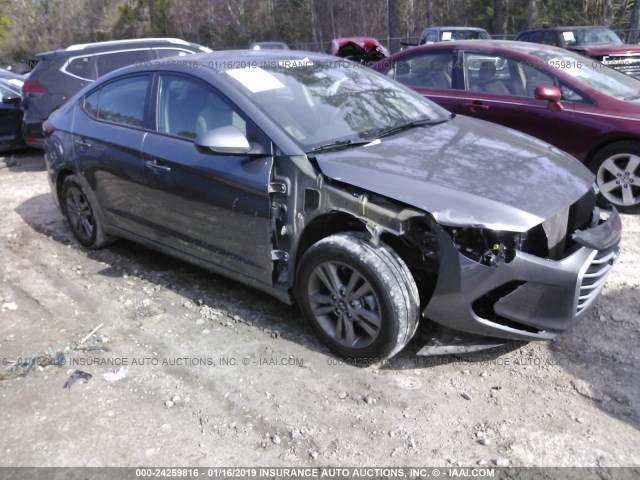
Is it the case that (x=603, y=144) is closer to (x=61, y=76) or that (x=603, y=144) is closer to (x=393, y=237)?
(x=393, y=237)

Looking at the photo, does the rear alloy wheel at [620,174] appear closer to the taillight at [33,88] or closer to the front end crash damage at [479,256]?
the front end crash damage at [479,256]

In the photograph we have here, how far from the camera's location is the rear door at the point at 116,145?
177 inches

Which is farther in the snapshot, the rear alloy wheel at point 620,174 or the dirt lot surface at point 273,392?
the rear alloy wheel at point 620,174

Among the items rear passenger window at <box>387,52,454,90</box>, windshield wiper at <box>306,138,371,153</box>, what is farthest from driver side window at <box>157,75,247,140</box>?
rear passenger window at <box>387,52,454,90</box>

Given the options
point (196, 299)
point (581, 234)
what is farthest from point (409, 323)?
point (196, 299)

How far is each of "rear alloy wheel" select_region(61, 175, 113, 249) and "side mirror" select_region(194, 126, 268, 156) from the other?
211 cm

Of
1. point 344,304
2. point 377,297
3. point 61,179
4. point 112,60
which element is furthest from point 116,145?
point 112,60

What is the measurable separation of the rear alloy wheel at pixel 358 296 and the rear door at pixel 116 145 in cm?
174

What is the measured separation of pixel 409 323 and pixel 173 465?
1395 mm

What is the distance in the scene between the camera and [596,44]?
45.6ft

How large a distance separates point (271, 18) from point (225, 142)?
128ft

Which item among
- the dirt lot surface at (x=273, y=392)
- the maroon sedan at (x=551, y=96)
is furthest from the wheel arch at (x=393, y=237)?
the maroon sedan at (x=551, y=96)

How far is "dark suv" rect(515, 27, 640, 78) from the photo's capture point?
12906 millimetres

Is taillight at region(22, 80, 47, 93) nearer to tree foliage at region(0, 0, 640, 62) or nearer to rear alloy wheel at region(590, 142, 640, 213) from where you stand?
rear alloy wheel at region(590, 142, 640, 213)
